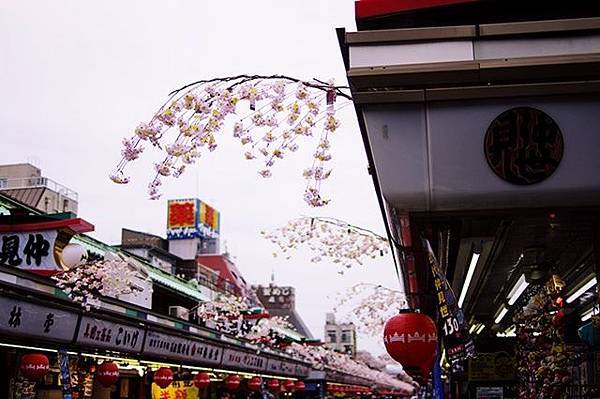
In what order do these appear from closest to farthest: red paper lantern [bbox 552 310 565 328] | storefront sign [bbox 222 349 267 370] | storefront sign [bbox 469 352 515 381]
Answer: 1. red paper lantern [bbox 552 310 565 328]
2. storefront sign [bbox 469 352 515 381]
3. storefront sign [bbox 222 349 267 370]

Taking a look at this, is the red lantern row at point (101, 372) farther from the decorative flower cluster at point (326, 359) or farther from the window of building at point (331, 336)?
the window of building at point (331, 336)

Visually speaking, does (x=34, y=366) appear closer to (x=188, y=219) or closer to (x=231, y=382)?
(x=231, y=382)

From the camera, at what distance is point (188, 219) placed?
53125 millimetres

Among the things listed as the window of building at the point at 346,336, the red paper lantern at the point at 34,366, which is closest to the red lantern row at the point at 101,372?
the red paper lantern at the point at 34,366

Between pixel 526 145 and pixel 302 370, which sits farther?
pixel 302 370

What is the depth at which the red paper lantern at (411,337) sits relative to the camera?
773 cm

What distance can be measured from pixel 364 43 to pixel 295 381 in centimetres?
3586

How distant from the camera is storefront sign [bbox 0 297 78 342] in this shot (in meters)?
11.6

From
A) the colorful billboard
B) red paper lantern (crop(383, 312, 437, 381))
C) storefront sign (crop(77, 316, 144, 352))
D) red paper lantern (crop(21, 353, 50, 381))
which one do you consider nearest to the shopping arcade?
red paper lantern (crop(383, 312, 437, 381))

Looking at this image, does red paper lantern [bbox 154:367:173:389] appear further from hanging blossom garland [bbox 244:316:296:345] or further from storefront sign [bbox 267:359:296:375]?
storefront sign [bbox 267:359:296:375]

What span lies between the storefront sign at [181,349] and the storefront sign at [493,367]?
7.18 meters

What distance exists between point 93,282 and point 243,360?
12.8m

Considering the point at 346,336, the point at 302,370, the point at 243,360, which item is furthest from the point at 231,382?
the point at 346,336

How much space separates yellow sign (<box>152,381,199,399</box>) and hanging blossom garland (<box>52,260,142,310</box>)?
27.6 feet
